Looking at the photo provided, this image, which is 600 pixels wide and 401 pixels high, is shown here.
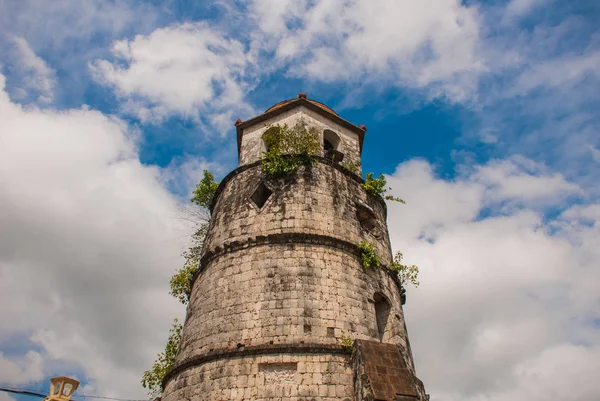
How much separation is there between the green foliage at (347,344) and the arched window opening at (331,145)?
580 cm

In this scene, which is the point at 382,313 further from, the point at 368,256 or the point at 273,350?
the point at 273,350

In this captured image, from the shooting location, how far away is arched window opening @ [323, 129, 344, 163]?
12820 mm

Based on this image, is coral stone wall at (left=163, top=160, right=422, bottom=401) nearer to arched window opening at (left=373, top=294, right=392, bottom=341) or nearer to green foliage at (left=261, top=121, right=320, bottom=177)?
arched window opening at (left=373, top=294, right=392, bottom=341)

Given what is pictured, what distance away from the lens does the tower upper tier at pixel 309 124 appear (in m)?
12.8

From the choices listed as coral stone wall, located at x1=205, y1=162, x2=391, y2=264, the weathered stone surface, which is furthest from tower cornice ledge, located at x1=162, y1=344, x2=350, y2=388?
coral stone wall, located at x1=205, y1=162, x2=391, y2=264

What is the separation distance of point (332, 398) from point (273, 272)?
2.63 m

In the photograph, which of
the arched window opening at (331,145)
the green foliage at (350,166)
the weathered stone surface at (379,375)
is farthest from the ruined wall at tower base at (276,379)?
the arched window opening at (331,145)

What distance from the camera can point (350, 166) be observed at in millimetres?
11906

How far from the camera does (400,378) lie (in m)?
7.90

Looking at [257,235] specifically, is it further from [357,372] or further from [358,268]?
[357,372]

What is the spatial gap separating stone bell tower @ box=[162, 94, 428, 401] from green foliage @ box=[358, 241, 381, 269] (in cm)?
16

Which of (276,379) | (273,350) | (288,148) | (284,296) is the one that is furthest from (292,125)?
(276,379)

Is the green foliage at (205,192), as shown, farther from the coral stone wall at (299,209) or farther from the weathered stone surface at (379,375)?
the weathered stone surface at (379,375)

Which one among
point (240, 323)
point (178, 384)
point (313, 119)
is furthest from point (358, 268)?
point (313, 119)
